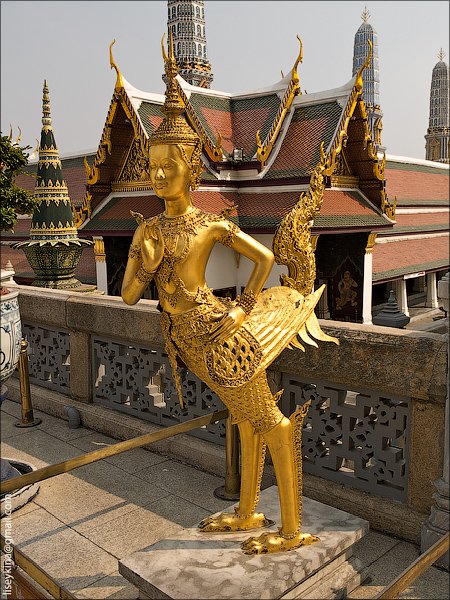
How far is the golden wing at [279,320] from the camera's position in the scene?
9.51 feet

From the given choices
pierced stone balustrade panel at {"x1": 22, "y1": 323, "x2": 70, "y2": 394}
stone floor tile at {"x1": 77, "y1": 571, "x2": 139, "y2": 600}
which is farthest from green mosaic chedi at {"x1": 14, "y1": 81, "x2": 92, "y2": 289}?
stone floor tile at {"x1": 77, "y1": 571, "x2": 139, "y2": 600}

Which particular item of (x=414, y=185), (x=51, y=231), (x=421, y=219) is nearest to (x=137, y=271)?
(x=51, y=231)

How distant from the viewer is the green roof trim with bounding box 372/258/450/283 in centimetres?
1820

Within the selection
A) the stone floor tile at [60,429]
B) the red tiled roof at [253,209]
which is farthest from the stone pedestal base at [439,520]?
the red tiled roof at [253,209]

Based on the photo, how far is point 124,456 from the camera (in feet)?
16.1

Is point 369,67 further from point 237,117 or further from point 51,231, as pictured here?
point 51,231

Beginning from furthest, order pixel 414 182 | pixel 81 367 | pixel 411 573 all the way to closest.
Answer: pixel 414 182, pixel 81 367, pixel 411 573

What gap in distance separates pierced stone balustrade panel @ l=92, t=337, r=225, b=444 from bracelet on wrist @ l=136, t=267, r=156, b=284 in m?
1.92

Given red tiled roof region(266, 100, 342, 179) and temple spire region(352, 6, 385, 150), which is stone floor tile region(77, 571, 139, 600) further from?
temple spire region(352, 6, 385, 150)

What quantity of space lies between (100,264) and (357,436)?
1316 centimetres

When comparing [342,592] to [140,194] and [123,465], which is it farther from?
[140,194]

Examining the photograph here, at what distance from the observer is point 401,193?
22.0 metres

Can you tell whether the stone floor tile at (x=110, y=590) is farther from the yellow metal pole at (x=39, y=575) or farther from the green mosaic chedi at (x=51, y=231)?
the green mosaic chedi at (x=51, y=231)

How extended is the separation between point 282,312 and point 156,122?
12.5 metres
